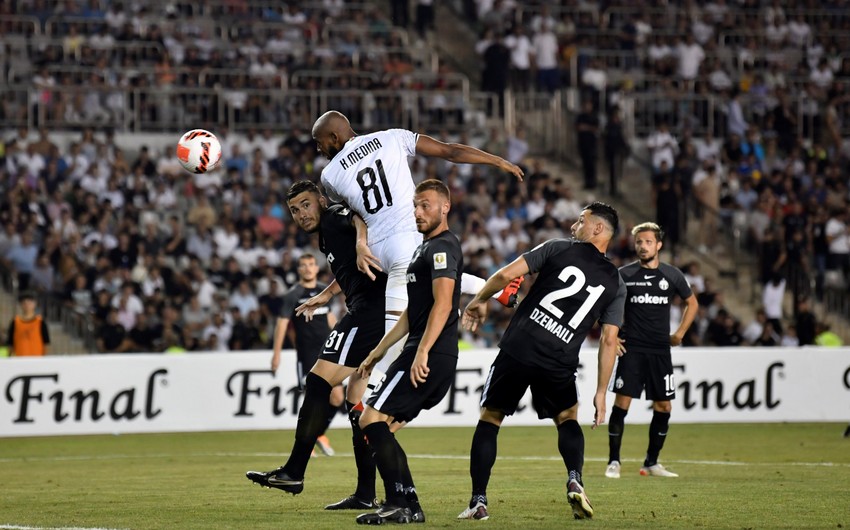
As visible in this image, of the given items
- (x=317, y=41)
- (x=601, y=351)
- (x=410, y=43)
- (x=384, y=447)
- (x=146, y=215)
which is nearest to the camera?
(x=384, y=447)

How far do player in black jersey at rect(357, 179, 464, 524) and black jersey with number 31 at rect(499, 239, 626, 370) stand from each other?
21.6 inches

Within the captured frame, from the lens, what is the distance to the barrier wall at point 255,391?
1889 centimetres

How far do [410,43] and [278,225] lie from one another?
9.12 m

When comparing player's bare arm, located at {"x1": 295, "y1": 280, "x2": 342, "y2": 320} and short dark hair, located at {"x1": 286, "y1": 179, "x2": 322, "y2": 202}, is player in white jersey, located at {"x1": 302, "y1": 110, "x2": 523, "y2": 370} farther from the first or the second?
player's bare arm, located at {"x1": 295, "y1": 280, "x2": 342, "y2": 320}

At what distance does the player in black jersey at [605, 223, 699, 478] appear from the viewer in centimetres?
1354

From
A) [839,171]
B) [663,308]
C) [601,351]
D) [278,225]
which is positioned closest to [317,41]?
[278,225]

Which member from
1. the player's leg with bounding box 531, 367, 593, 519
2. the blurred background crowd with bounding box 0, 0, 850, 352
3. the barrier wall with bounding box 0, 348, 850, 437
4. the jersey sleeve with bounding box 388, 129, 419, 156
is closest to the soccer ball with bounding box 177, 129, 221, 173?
the jersey sleeve with bounding box 388, 129, 419, 156

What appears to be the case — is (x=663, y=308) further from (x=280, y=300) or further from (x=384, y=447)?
(x=280, y=300)

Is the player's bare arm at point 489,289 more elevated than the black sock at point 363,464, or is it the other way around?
the player's bare arm at point 489,289

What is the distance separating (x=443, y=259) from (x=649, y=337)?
5.37 m

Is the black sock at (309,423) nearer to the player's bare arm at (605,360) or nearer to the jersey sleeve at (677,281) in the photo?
the player's bare arm at (605,360)

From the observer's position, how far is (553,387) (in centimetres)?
945

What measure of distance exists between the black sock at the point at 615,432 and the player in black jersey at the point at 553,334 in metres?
3.75

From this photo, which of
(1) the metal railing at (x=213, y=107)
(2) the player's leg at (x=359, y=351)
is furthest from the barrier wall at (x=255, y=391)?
(2) the player's leg at (x=359, y=351)
